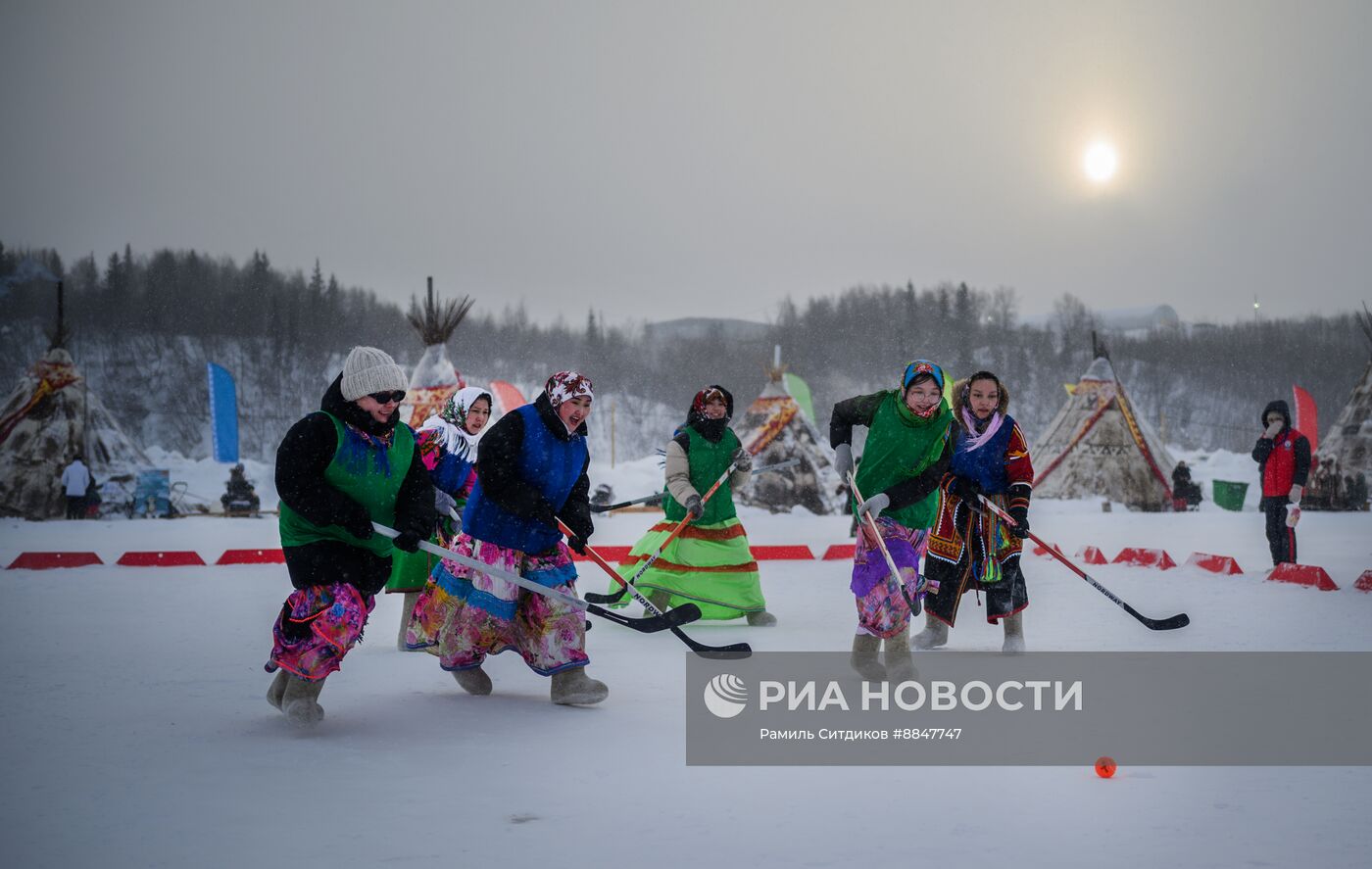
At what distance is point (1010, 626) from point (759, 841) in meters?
2.95

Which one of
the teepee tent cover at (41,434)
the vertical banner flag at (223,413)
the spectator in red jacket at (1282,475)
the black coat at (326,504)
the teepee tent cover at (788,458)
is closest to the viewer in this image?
the black coat at (326,504)

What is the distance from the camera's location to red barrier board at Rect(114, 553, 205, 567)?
9.62m

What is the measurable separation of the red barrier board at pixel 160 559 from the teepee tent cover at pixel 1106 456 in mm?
13047

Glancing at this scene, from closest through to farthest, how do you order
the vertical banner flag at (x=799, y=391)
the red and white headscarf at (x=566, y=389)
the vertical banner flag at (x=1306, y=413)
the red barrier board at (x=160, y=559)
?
the red and white headscarf at (x=566, y=389) < the red barrier board at (x=160, y=559) < the vertical banner flag at (x=1306, y=413) < the vertical banner flag at (x=799, y=391)

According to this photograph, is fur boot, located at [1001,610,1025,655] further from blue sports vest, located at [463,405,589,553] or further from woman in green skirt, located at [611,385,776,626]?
blue sports vest, located at [463,405,589,553]

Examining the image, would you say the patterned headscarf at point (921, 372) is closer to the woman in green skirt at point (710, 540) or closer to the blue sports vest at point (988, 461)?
the blue sports vest at point (988, 461)

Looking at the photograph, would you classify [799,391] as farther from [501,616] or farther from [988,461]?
[501,616]

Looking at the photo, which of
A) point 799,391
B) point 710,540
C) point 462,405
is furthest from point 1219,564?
point 799,391

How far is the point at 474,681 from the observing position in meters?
4.28

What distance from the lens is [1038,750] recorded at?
134 inches

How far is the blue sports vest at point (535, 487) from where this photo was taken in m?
4.16

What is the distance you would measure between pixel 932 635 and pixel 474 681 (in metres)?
2.30

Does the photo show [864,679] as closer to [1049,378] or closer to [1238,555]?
[1238,555]

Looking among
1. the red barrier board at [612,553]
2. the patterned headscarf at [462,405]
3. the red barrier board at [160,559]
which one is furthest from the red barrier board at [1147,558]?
the red barrier board at [160,559]
